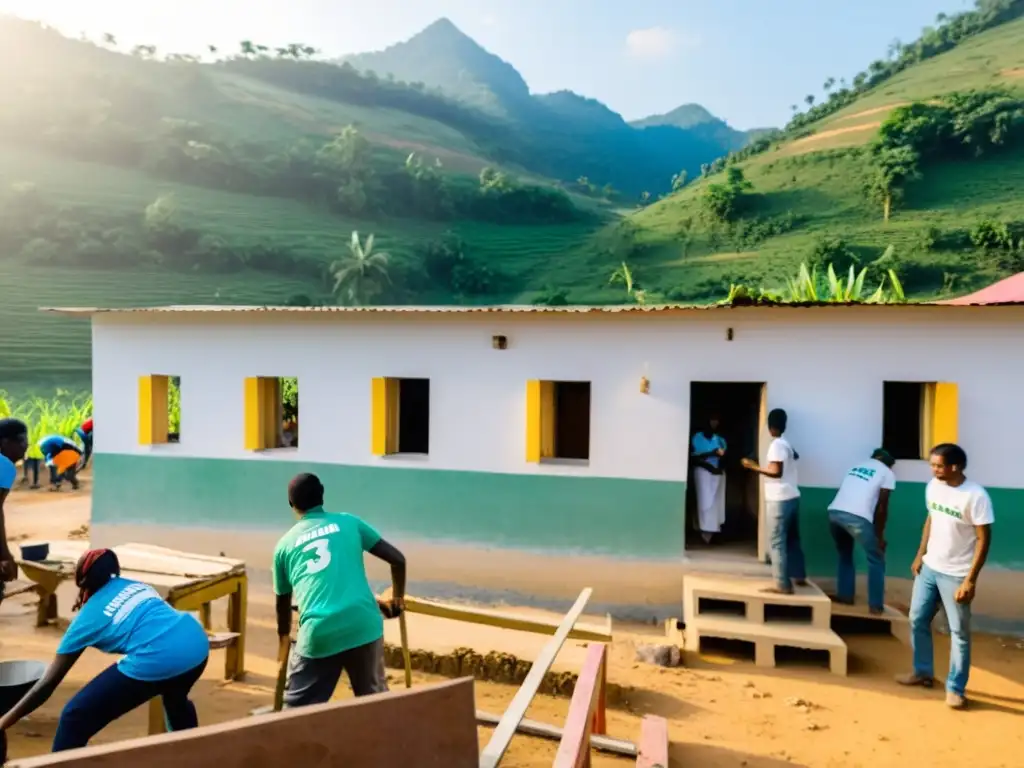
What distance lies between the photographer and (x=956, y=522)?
18.2ft

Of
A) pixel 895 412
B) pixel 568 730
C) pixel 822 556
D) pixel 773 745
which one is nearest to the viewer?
pixel 568 730

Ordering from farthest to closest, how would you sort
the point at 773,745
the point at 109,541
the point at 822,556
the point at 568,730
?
1. the point at 109,541
2. the point at 822,556
3. the point at 773,745
4. the point at 568,730

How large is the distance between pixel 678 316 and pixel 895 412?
3381 millimetres

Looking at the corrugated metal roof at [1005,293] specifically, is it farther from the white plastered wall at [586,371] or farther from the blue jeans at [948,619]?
the blue jeans at [948,619]

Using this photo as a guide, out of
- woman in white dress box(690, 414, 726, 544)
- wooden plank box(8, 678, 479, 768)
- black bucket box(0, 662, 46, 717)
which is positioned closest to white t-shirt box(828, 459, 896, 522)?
woman in white dress box(690, 414, 726, 544)

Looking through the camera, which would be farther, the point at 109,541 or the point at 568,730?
the point at 109,541

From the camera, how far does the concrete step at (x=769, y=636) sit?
21.4 ft

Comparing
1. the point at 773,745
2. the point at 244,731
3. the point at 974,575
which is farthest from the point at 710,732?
the point at 244,731

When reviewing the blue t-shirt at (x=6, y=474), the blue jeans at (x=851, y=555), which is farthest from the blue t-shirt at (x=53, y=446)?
the blue jeans at (x=851, y=555)

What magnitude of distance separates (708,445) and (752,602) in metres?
2.30

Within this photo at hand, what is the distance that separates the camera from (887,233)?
44781mm

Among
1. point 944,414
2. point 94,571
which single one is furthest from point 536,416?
point 94,571

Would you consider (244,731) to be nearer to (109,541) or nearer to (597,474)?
(597,474)

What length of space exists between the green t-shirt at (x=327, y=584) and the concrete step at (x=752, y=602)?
161 inches
